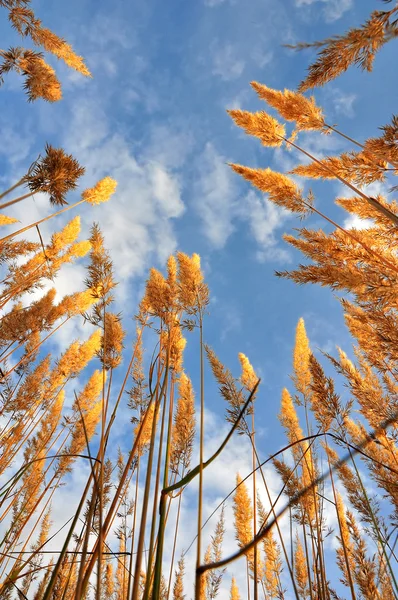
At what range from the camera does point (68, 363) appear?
3.83 meters

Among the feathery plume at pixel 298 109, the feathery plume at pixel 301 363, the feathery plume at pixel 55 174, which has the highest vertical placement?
the feathery plume at pixel 298 109

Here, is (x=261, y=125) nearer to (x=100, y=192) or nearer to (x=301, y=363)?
(x=100, y=192)

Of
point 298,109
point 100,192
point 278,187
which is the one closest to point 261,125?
point 298,109

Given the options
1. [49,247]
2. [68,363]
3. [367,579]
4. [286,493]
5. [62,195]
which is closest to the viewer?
[62,195]

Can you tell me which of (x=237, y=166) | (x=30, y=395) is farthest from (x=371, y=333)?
(x=30, y=395)

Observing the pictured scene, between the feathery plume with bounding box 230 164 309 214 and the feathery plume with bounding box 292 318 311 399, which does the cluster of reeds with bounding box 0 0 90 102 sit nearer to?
the feathery plume with bounding box 230 164 309 214

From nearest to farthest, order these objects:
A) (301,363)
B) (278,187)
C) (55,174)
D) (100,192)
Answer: (55,174) < (278,187) < (100,192) < (301,363)

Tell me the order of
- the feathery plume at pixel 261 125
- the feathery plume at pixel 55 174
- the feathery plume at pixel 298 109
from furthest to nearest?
the feathery plume at pixel 261 125 → the feathery plume at pixel 298 109 → the feathery plume at pixel 55 174

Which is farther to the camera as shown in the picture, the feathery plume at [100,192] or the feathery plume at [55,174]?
the feathery plume at [100,192]

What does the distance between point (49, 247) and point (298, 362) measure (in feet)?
10.2

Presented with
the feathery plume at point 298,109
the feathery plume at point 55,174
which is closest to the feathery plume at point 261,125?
the feathery plume at point 298,109

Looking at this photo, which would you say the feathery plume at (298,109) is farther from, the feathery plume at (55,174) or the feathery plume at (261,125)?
the feathery plume at (55,174)

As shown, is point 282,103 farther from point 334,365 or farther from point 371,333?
point 334,365

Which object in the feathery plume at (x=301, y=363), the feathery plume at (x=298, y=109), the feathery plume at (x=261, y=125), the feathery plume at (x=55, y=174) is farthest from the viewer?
the feathery plume at (x=301, y=363)
